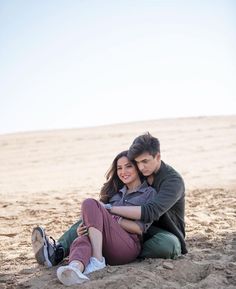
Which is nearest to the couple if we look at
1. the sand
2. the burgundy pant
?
the burgundy pant

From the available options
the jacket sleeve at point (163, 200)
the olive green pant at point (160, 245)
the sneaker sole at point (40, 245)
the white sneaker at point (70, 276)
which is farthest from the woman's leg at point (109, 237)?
the sneaker sole at point (40, 245)

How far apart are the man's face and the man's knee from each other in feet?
1.77

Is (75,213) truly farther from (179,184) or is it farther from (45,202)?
(179,184)

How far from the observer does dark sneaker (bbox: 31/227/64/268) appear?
3803 mm

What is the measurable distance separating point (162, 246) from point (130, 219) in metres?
0.35

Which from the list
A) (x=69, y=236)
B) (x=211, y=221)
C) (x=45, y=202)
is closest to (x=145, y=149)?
(x=69, y=236)

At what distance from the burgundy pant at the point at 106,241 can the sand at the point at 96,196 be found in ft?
0.47

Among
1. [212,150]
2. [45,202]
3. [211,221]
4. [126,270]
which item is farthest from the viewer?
[212,150]

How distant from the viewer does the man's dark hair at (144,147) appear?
378 cm

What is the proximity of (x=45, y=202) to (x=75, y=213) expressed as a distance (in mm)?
1401

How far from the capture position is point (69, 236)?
13.6 ft

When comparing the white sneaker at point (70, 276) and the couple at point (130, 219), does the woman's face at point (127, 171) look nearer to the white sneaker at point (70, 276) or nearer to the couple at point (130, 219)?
the couple at point (130, 219)

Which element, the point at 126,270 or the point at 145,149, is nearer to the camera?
the point at 126,270

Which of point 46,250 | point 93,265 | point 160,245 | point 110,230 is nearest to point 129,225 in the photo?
point 110,230
